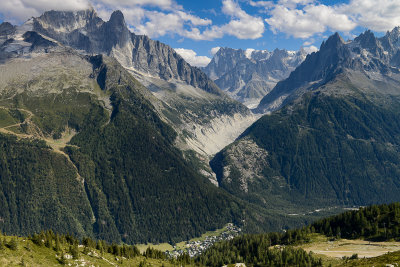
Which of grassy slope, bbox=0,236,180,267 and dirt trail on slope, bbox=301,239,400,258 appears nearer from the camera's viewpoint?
grassy slope, bbox=0,236,180,267

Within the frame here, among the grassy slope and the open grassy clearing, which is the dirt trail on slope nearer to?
the open grassy clearing

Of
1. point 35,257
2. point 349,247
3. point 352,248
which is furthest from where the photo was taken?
point 349,247

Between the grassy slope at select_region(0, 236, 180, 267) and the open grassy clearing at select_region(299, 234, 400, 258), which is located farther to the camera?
the open grassy clearing at select_region(299, 234, 400, 258)

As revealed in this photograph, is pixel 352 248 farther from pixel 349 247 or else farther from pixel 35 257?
pixel 35 257

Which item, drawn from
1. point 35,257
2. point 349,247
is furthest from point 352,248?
point 35,257

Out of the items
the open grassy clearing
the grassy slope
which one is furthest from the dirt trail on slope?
the grassy slope

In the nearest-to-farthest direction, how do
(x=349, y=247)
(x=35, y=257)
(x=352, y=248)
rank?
(x=35, y=257) → (x=352, y=248) → (x=349, y=247)

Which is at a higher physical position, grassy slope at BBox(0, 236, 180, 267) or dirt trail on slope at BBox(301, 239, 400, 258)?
grassy slope at BBox(0, 236, 180, 267)

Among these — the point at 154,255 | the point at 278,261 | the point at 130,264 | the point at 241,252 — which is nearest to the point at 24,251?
the point at 130,264

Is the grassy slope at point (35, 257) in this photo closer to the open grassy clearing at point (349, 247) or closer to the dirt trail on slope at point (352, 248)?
the open grassy clearing at point (349, 247)

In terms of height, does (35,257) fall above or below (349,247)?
above

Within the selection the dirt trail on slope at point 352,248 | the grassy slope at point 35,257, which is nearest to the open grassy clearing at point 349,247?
the dirt trail on slope at point 352,248

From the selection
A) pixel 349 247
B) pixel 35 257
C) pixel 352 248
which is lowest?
pixel 349 247
